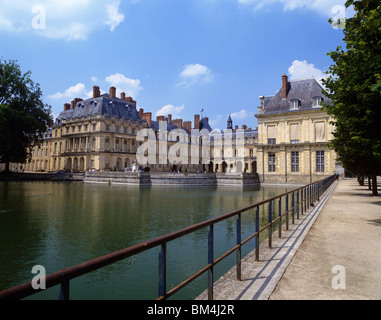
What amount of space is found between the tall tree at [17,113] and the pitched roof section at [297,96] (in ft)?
112

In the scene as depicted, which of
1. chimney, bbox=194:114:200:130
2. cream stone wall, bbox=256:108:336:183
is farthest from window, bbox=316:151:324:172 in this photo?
chimney, bbox=194:114:200:130

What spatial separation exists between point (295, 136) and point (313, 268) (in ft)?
136

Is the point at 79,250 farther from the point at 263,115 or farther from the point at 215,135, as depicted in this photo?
the point at 215,135

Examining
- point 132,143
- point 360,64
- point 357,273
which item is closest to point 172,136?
point 132,143

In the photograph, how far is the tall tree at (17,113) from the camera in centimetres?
3750

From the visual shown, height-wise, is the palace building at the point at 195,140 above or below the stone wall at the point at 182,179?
above

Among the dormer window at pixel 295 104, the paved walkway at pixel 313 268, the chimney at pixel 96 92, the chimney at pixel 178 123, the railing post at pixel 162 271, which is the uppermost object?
the chimney at pixel 96 92

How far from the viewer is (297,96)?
1732 inches

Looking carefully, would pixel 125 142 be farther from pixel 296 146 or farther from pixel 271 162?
pixel 296 146

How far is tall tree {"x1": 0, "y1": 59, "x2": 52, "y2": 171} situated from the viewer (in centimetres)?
3750

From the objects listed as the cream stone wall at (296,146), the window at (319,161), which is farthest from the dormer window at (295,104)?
the window at (319,161)

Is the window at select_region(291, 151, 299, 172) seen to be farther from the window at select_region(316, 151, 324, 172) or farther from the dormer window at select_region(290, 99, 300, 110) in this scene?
the dormer window at select_region(290, 99, 300, 110)

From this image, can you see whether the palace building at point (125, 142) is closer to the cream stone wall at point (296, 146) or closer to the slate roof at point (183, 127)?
the slate roof at point (183, 127)

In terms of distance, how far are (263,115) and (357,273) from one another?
42676mm
